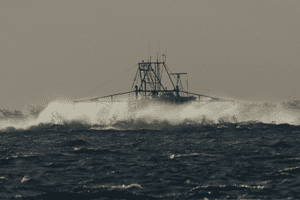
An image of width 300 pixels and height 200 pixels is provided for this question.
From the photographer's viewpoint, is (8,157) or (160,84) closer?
(8,157)

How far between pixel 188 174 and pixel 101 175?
525cm

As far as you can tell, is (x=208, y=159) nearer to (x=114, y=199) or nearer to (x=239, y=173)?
(x=239, y=173)

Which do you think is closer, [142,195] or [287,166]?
[142,195]

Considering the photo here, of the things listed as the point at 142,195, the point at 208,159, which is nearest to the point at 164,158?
the point at 208,159

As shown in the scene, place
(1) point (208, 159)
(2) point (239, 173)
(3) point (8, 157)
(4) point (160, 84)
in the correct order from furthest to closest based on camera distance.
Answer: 1. (4) point (160, 84)
2. (3) point (8, 157)
3. (1) point (208, 159)
4. (2) point (239, 173)

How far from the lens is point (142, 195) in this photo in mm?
20078

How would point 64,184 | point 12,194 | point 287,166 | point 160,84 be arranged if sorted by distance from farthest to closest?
point 160,84, point 287,166, point 64,184, point 12,194

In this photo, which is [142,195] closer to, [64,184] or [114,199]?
[114,199]

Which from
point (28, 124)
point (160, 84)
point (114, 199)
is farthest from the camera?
point (160, 84)

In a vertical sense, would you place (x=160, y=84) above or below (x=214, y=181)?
above

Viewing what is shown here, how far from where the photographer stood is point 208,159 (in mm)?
31422

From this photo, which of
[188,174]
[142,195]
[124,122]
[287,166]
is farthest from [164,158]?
[124,122]

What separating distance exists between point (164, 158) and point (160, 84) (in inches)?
3611

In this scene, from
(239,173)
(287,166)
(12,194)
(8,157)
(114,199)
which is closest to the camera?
(114,199)
